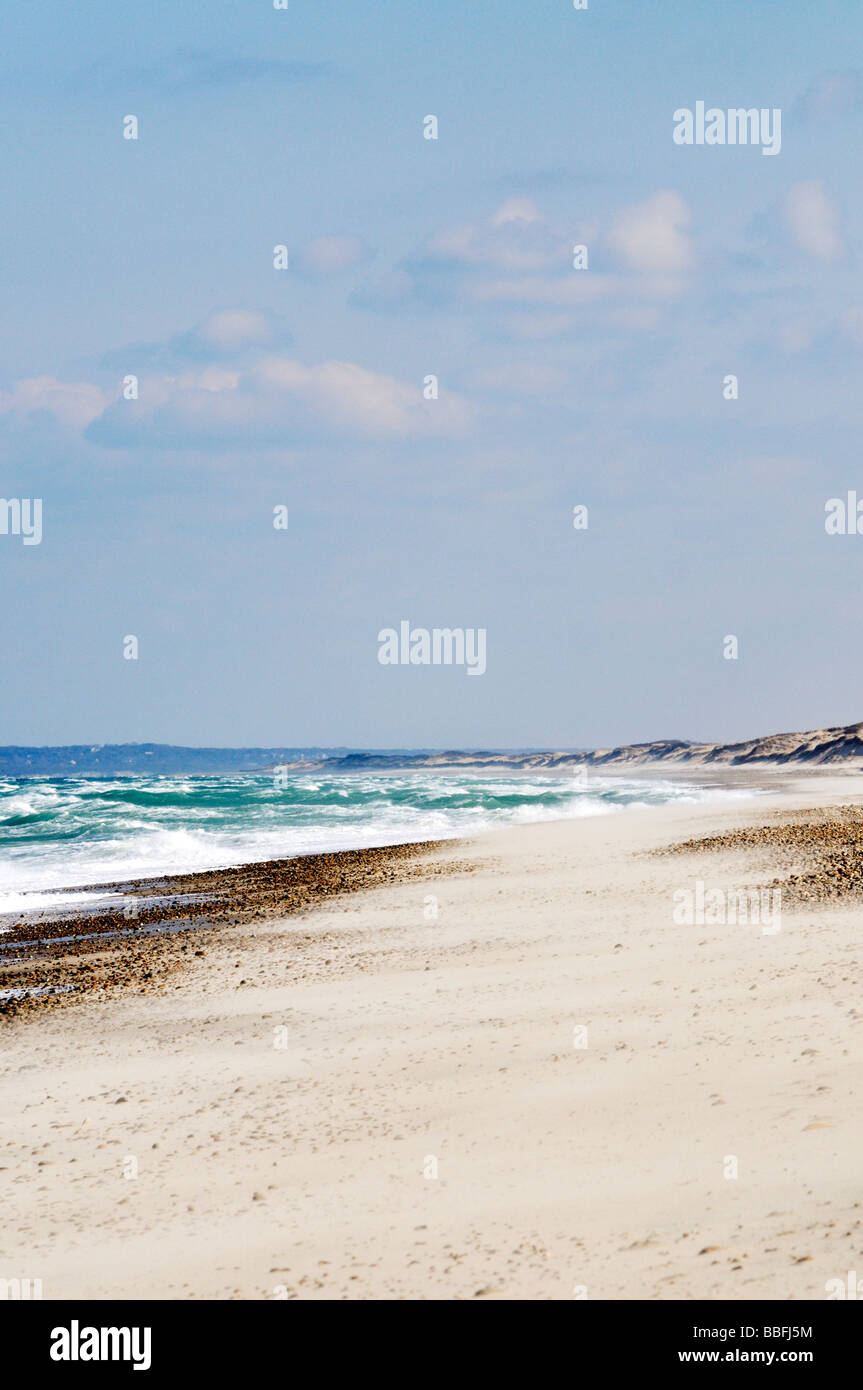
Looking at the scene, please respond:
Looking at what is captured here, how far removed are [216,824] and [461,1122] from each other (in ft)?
124

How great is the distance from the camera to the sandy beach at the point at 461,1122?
18.2ft

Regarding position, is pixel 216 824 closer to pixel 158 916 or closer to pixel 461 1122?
pixel 158 916

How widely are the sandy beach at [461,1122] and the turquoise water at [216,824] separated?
12.6 meters

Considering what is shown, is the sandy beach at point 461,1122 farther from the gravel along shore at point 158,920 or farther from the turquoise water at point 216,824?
the turquoise water at point 216,824

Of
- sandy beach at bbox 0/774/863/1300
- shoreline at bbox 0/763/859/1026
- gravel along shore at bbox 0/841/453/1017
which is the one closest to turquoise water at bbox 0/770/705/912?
shoreline at bbox 0/763/859/1026

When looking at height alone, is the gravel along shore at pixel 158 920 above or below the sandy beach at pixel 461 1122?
below

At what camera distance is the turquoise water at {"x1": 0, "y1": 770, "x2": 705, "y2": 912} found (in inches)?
1195

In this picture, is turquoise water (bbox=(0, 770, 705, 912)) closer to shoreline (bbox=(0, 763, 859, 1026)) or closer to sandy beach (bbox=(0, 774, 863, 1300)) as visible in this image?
shoreline (bbox=(0, 763, 859, 1026))

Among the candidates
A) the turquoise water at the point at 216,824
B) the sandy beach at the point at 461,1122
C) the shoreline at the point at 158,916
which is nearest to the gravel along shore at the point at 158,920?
the shoreline at the point at 158,916

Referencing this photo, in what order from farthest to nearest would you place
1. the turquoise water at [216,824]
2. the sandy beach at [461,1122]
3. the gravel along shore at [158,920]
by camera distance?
the turquoise water at [216,824]
the gravel along shore at [158,920]
the sandy beach at [461,1122]

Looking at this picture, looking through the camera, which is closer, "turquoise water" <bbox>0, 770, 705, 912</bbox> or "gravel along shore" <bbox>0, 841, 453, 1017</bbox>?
"gravel along shore" <bbox>0, 841, 453, 1017</bbox>

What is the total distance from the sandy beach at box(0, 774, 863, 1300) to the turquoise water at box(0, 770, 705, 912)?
12.6 metres

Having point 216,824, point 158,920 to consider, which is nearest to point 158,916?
point 158,920

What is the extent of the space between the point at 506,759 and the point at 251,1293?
193 meters
